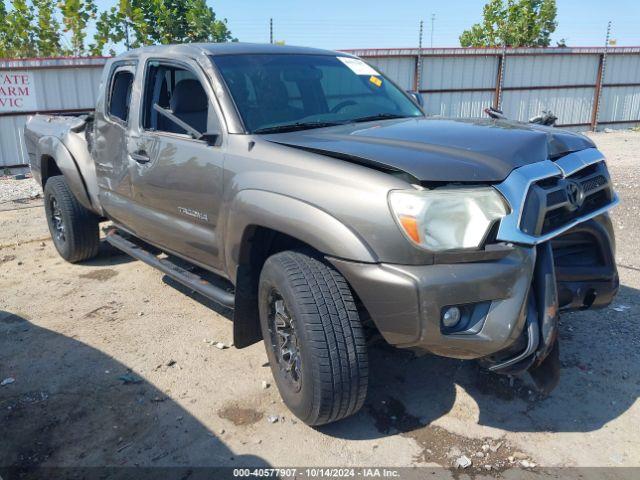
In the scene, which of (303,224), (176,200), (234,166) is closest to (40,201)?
(176,200)

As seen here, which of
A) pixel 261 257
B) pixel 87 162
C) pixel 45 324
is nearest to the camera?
pixel 261 257

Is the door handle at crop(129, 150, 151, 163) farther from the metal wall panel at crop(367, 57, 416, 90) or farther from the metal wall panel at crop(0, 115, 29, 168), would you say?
the metal wall panel at crop(367, 57, 416, 90)

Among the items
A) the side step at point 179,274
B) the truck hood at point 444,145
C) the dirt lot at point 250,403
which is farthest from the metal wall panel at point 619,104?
the side step at point 179,274

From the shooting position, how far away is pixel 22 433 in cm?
302

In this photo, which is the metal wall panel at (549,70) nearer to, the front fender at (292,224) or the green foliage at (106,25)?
the green foliage at (106,25)

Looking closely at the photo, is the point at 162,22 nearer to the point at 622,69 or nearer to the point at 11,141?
the point at 11,141

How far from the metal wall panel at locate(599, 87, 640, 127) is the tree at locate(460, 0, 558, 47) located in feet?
15.2

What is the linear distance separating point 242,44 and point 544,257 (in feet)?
8.21

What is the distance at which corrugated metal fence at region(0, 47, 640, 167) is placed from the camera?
15.7 m

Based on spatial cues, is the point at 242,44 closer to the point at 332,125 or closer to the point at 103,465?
the point at 332,125

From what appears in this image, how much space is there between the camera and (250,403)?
326 centimetres

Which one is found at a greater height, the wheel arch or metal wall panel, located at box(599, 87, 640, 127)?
the wheel arch

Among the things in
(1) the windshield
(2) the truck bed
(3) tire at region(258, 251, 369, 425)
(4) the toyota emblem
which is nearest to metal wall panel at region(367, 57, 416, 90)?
(2) the truck bed

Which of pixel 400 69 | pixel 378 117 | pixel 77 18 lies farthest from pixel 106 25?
pixel 378 117
